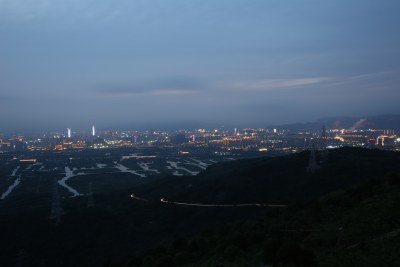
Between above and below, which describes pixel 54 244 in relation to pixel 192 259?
below

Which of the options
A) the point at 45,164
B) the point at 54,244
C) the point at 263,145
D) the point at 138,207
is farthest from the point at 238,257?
the point at 263,145

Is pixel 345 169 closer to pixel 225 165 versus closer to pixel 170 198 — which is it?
pixel 170 198

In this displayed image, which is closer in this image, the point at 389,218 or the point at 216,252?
the point at 389,218

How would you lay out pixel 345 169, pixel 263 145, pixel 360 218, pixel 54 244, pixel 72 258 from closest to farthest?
pixel 360 218
pixel 72 258
pixel 54 244
pixel 345 169
pixel 263 145

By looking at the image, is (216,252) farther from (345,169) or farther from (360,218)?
(345,169)

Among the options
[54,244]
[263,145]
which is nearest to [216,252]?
[54,244]

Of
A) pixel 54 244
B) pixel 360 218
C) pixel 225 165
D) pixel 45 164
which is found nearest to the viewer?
pixel 360 218
